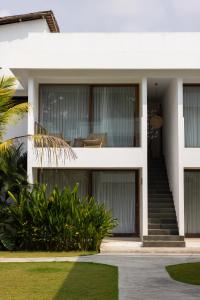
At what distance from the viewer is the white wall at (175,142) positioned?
19.0m

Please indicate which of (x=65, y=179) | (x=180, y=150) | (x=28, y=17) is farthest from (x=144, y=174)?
(x=28, y=17)

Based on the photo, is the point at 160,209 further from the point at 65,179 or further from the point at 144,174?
the point at 65,179

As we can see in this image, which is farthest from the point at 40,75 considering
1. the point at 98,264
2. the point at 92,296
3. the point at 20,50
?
the point at 92,296

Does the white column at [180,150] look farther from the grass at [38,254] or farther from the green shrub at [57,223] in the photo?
the grass at [38,254]

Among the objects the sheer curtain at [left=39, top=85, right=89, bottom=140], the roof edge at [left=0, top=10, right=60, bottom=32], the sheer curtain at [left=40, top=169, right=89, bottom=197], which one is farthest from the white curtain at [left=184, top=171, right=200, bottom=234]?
the roof edge at [left=0, top=10, right=60, bottom=32]

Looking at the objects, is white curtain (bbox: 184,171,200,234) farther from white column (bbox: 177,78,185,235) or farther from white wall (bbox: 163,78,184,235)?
white column (bbox: 177,78,185,235)

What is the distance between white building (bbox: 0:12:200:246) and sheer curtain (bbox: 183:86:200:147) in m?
0.03

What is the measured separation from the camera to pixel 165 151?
2239 centimetres

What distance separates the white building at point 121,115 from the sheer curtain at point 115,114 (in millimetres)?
35

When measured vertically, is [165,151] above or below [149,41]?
below

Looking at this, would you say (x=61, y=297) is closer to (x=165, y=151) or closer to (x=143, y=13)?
(x=143, y=13)

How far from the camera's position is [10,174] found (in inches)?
723

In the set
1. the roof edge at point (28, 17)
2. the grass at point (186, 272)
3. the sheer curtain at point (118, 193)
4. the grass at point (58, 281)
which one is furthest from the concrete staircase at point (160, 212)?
the roof edge at point (28, 17)

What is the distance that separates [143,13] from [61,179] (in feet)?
23.7
